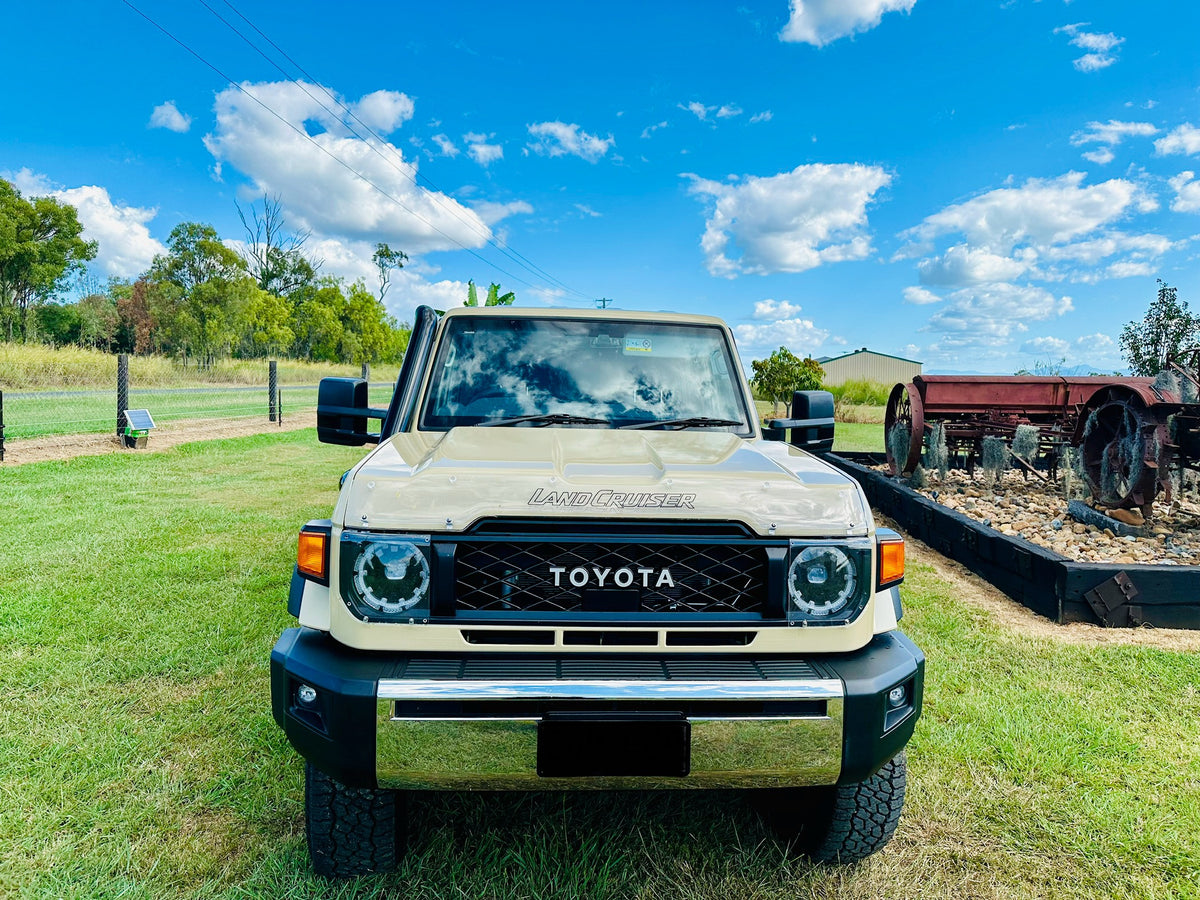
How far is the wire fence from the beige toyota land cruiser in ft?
37.4

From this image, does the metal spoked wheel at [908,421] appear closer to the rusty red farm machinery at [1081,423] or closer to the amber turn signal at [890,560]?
the rusty red farm machinery at [1081,423]

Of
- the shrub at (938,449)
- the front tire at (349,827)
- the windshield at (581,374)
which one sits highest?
the windshield at (581,374)

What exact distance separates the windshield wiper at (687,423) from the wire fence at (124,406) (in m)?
11.2

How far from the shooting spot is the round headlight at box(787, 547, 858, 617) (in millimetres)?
2092

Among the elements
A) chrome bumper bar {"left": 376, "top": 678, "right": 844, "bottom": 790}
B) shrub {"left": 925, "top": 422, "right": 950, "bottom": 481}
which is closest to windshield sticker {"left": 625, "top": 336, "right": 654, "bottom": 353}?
chrome bumper bar {"left": 376, "top": 678, "right": 844, "bottom": 790}

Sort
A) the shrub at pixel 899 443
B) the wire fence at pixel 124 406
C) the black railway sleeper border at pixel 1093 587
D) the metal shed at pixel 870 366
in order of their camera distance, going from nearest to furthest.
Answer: the black railway sleeper border at pixel 1093 587, the shrub at pixel 899 443, the wire fence at pixel 124 406, the metal shed at pixel 870 366

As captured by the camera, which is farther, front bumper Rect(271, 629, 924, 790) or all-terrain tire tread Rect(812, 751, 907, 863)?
all-terrain tire tread Rect(812, 751, 907, 863)

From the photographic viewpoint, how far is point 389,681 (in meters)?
1.88

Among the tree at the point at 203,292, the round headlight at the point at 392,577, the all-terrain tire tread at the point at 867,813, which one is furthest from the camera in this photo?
the tree at the point at 203,292

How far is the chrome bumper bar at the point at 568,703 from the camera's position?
1.87 metres

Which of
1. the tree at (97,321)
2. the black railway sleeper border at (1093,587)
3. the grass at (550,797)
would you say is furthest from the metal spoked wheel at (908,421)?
the tree at (97,321)

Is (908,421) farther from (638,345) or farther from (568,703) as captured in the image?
(568,703)

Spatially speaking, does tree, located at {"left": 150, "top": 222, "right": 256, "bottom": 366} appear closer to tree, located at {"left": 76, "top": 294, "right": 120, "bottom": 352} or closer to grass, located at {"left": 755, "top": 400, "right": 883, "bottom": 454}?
tree, located at {"left": 76, "top": 294, "right": 120, "bottom": 352}

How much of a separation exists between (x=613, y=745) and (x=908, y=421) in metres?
8.50
